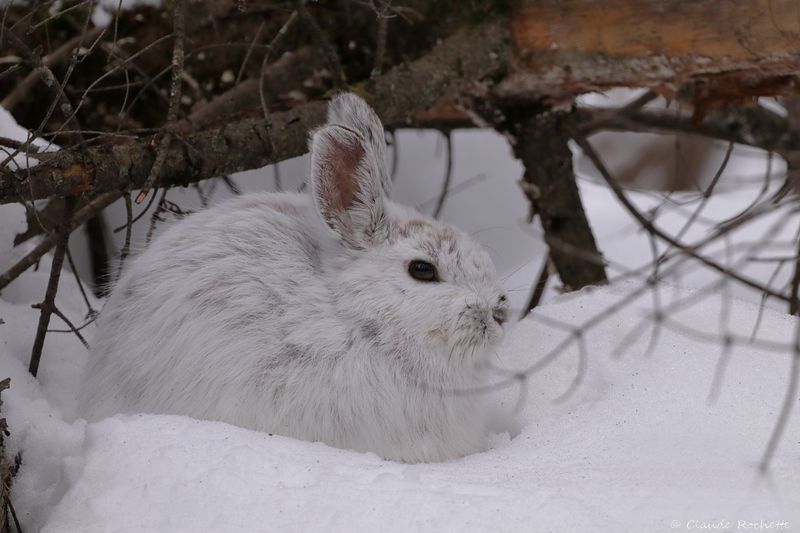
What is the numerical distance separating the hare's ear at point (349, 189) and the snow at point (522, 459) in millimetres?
681

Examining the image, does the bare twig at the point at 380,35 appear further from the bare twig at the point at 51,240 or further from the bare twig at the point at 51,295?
the bare twig at the point at 51,295

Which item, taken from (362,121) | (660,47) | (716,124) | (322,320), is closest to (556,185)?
(660,47)

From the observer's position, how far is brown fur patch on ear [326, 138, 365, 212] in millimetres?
3002

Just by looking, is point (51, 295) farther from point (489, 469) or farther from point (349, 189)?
point (489, 469)

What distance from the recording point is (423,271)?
3.01m

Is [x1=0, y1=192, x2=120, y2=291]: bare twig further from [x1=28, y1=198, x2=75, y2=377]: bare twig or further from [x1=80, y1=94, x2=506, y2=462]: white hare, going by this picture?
[x1=80, y1=94, x2=506, y2=462]: white hare

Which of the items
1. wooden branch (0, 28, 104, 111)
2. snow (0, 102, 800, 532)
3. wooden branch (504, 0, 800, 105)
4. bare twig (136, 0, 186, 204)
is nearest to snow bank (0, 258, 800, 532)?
snow (0, 102, 800, 532)

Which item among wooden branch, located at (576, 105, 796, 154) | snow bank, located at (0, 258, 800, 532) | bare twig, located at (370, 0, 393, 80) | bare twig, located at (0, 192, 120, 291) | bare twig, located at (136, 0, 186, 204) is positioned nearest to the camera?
snow bank, located at (0, 258, 800, 532)

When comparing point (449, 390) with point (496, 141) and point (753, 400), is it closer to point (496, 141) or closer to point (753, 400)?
point (753, 400)

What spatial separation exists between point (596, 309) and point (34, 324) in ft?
6.47

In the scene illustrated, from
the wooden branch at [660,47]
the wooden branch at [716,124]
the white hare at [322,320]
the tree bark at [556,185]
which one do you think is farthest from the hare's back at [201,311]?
the wooden branch at [716,124]

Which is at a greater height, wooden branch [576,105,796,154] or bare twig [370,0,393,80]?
bare twig [370,0,393,80]

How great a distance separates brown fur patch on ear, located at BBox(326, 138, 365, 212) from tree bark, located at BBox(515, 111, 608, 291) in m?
1.45

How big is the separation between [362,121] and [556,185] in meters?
1.49
